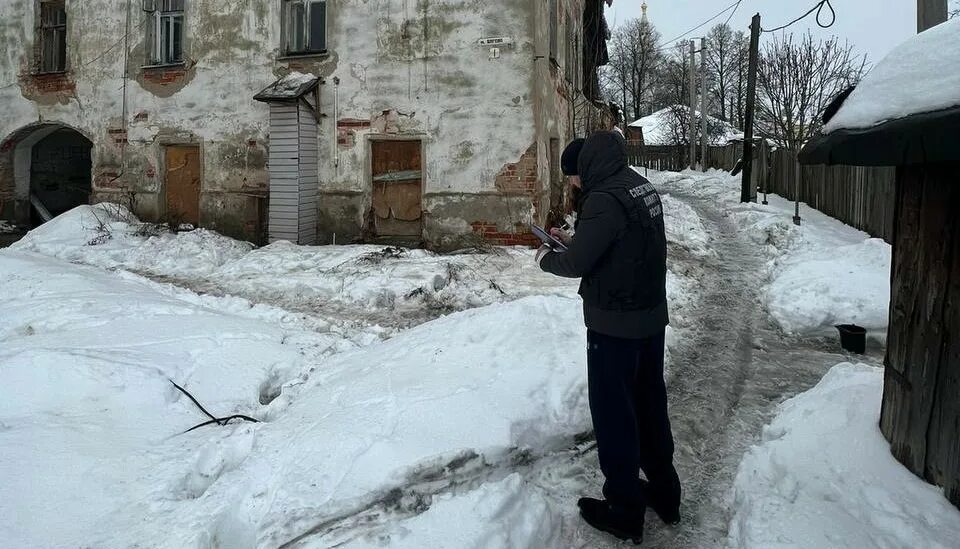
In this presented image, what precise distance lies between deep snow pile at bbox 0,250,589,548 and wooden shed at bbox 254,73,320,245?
18.1 ft

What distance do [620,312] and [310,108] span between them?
9890mm

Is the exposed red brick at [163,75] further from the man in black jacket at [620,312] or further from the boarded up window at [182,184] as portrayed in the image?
the man in black jacket at [620,312]

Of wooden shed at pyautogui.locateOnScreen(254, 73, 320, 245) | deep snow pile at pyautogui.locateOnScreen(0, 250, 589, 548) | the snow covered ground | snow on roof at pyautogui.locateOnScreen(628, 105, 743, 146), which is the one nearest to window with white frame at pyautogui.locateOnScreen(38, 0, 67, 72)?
wooden shed at pyautogui.locateOnScreen(254, 73, 320, 245)

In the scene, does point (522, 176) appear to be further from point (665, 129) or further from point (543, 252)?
point (665, 129)

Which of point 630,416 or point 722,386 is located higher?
point 630,416

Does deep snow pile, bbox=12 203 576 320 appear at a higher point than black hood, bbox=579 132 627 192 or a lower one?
lower

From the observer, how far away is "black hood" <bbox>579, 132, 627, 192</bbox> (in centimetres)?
310

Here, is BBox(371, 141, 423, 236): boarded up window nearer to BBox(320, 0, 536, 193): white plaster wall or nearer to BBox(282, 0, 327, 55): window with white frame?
BBox(320, 0, 536, 193): white plaster wall

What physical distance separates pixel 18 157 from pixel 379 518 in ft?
52.9

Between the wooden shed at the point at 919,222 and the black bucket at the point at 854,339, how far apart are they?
3.08 metres

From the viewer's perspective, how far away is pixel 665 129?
49812 mm

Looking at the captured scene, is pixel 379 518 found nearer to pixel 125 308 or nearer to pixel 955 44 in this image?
pixel 955 44

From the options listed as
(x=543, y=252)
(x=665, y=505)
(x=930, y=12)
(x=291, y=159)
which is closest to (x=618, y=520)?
(x=665, y=505)

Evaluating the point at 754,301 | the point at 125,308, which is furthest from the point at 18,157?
the point at 754,301
